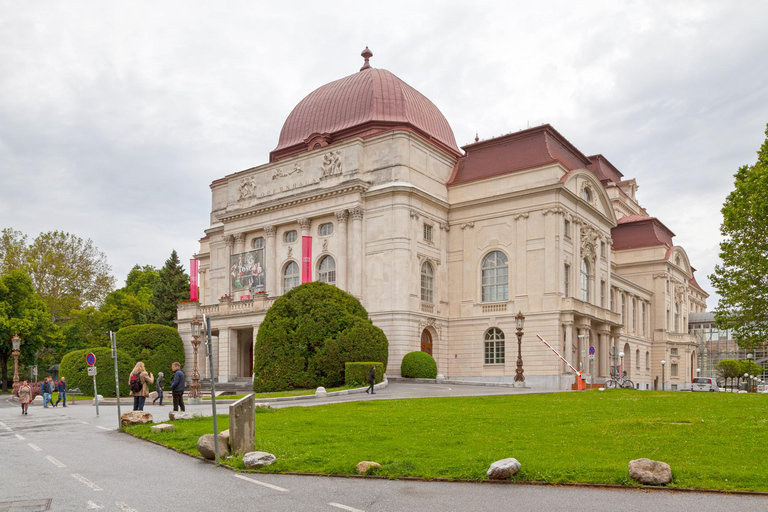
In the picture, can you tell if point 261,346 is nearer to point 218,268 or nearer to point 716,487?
point 218,268

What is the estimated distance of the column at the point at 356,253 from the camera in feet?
159

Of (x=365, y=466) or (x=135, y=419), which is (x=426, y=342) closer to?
(x=135, y=419)

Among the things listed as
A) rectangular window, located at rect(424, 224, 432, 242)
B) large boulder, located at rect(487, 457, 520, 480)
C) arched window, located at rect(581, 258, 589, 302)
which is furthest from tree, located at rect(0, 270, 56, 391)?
large boulder, located at rect(487, 457, 520, 480)

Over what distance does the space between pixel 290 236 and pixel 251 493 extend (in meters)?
43.9

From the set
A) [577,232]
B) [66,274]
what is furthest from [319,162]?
[66,274]

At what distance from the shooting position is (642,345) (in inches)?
2717

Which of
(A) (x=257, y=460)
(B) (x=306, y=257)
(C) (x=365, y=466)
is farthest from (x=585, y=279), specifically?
(A) (x=257, y=460)

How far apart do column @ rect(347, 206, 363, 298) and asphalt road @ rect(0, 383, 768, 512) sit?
34.1 metres

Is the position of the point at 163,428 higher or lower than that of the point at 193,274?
lower

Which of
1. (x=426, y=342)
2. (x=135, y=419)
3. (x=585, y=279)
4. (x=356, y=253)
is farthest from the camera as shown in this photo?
(x=585, y=279)

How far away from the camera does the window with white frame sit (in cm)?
5353

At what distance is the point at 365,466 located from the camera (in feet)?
39.3

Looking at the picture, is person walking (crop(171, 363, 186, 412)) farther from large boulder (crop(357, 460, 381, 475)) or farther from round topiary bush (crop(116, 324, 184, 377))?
round topiary bush (crop(116, 324, 184, 377))

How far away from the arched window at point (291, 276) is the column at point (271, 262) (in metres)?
0.70
